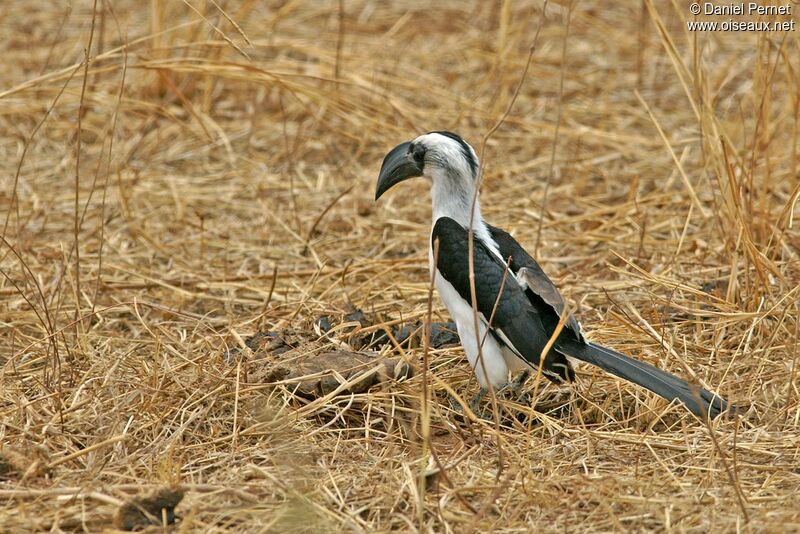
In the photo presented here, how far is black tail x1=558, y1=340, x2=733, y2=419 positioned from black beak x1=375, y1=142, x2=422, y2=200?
3.15 feet

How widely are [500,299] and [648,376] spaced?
0.54m

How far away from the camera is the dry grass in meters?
3.09

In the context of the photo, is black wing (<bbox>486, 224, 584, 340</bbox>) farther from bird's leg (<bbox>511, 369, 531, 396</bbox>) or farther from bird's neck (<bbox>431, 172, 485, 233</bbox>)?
bird's leg (<bbox>511, 369, 531, 396</bbox>)

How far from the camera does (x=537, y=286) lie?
3750 mm

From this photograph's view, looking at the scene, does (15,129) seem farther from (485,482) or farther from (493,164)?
(485,482)

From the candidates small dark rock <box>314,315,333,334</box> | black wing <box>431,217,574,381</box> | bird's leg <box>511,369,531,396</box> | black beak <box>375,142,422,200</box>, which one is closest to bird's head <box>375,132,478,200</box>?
black beak <box>375,142,422,200</box>

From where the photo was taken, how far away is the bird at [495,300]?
351 centimetres

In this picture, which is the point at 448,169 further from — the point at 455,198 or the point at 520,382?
the point at 520,382

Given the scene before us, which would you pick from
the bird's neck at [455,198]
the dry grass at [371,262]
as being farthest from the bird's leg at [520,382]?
the bird's neck at [455,198]

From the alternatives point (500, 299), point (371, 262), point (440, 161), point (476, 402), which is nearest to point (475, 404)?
point (476, 402)

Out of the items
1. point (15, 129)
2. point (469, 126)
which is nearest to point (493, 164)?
point (469, 126)

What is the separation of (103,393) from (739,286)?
248 cm

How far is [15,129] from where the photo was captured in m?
6.47

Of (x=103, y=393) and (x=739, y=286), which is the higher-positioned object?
(x=739, y=286)
